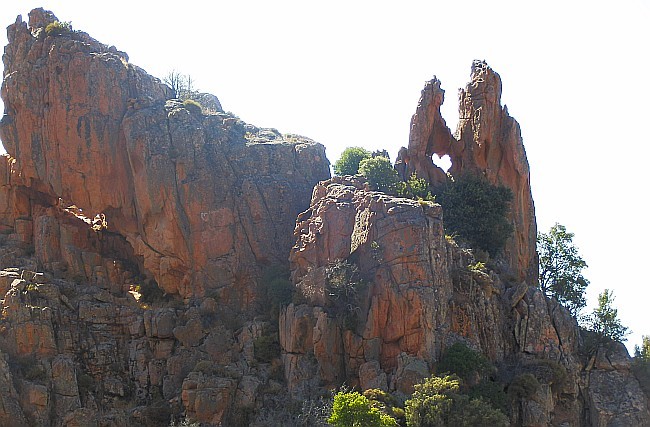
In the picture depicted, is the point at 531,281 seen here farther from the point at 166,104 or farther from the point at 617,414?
the point at 166,104

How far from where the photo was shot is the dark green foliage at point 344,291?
55.5m

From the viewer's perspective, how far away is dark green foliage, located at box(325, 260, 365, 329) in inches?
2186

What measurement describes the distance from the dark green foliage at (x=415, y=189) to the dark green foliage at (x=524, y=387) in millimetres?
11777

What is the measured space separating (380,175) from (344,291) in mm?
8443

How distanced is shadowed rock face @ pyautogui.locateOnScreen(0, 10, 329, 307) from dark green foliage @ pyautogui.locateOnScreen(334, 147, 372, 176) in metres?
1.26

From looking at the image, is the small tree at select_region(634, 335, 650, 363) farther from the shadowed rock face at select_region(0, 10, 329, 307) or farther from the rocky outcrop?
the shadowed rock face at select_region(0, 10, 329, 307)

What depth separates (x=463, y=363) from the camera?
52469 millimetres

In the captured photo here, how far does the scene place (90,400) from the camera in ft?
187

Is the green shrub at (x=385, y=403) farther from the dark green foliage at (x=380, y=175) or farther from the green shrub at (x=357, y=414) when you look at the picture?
the dark green foliage at (x=380, y=175)

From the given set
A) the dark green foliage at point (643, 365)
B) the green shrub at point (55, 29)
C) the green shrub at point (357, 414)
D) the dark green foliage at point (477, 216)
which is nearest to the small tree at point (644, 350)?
the dark green foliage at point (643, 365)

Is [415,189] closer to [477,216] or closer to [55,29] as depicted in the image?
[477,216]

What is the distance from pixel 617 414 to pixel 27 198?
123 ft

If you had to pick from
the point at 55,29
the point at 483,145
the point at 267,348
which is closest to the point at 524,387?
the point at 267,348

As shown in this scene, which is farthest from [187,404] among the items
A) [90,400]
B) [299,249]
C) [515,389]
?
[515,389]
